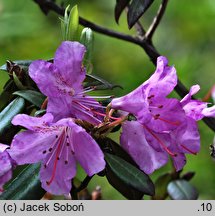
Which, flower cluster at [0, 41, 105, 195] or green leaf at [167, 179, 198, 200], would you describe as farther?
green leaf at [167, 179, 198, 200]

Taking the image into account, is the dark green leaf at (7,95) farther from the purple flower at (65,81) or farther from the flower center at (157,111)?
the flower center at (157,111)

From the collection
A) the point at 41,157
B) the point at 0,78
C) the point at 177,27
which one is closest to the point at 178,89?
the point at 41,157

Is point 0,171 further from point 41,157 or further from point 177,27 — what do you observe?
point 177,27

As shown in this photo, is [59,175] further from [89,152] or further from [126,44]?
[126,44]

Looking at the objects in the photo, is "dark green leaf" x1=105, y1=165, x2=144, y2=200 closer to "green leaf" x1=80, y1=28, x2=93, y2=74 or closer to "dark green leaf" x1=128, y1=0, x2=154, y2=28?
"green leaf" x1=80, y1=28, x2=93, y2=74

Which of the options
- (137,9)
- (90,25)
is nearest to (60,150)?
(137,9)

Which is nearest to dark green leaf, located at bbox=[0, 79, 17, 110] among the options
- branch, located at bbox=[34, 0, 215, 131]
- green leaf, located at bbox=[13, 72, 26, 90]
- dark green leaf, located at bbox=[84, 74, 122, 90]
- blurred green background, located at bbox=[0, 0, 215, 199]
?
green leaf, located at bbox=[13, 72, 26, 90]

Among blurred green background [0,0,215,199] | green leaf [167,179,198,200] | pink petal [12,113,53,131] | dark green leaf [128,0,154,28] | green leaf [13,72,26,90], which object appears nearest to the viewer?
pink petal [12,113,53,131]

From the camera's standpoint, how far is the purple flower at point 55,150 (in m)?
0.90

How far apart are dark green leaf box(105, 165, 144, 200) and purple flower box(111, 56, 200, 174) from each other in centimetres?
5

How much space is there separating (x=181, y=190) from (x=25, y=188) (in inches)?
21.3

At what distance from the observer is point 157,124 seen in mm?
923

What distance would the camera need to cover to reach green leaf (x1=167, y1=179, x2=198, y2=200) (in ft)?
4.55

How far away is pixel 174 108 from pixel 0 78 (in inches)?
55.7
